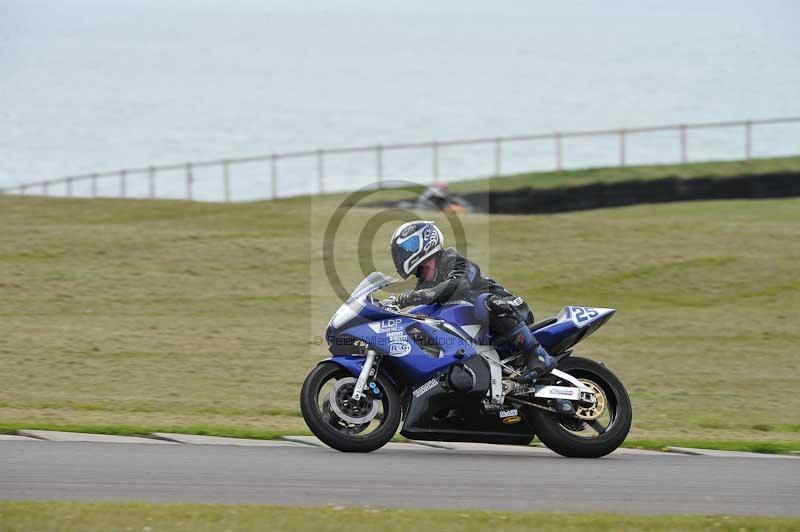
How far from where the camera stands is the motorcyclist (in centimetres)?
941

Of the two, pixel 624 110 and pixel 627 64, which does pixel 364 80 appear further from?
pixel 624 110

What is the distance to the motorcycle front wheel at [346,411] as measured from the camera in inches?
359

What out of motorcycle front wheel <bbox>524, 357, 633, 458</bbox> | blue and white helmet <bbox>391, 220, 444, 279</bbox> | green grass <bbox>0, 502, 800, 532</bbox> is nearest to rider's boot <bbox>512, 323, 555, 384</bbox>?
motorcycle front wheel <bbox>524, 357, 633, 458</bbox>

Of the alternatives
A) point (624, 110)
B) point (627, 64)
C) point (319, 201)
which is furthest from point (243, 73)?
point (319, 201)

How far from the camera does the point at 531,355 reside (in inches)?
374

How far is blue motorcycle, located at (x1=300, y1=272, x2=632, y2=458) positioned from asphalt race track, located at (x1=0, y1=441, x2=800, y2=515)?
191 millimetres

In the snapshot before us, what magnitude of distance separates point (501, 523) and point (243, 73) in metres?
110

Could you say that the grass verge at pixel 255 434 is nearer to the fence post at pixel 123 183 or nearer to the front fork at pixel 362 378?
the front fork at pixel 362 378

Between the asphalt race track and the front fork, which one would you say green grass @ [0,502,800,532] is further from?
the front fork

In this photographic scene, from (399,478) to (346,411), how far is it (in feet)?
3.60

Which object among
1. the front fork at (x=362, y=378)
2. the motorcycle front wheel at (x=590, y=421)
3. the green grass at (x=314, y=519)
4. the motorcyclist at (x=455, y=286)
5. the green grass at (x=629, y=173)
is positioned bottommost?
the green grass at (x=314, y=519)

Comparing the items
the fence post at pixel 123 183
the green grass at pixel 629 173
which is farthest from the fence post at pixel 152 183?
the green grass at pixel 629 173

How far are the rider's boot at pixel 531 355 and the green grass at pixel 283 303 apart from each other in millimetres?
2241

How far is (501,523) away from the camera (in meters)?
6.88
